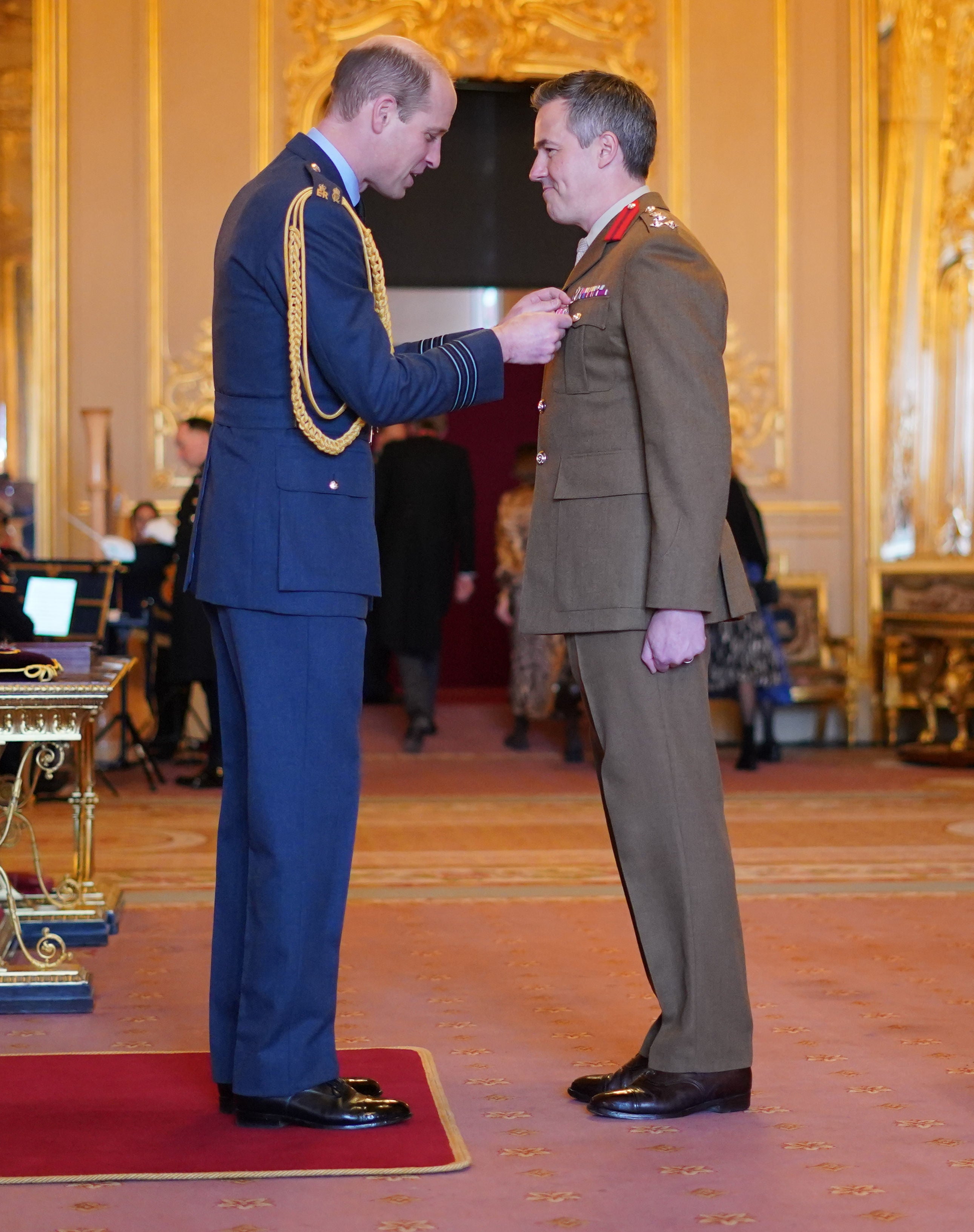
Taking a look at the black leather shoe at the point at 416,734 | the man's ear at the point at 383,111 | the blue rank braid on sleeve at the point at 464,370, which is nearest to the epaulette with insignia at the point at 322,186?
the man's ear at the point at 383,111

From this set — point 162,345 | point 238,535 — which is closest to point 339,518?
point 238,535

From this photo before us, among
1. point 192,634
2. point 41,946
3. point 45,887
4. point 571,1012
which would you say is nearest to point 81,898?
point 45,887

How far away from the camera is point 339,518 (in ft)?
7.64

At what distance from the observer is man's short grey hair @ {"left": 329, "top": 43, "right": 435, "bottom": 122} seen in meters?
2.30

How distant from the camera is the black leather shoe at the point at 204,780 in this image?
655 centimetres

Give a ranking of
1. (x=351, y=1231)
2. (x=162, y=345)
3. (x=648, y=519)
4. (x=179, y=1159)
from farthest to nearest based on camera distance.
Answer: (x=162, y=345)
(x=648, y=519)
(x=179, y=1159)
(x=351, y=1231)

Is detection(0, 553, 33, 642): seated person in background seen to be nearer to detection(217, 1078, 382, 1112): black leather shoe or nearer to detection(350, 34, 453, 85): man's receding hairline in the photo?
detection(217, 1078, 382, 1112): black leather shoe

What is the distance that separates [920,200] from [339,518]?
726 centimetres

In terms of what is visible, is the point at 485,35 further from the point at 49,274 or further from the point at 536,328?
the point at 536,328

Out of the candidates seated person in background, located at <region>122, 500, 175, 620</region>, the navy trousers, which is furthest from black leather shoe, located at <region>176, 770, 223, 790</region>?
the navy trousers

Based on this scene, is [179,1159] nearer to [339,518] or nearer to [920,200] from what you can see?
[339,518]

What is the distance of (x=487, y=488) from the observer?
11391 millimetres

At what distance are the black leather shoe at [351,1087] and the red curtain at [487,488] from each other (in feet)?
28.9

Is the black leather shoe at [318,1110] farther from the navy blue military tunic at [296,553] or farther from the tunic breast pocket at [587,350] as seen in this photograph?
the tunic breast pocket at [587,350]
